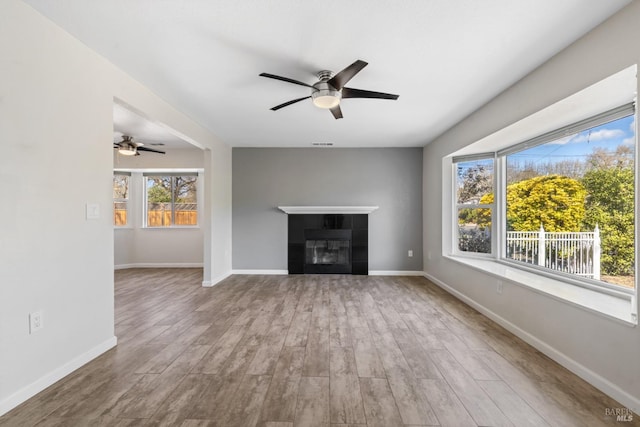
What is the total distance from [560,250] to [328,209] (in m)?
3.38

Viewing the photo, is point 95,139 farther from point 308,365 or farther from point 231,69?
point 308,365

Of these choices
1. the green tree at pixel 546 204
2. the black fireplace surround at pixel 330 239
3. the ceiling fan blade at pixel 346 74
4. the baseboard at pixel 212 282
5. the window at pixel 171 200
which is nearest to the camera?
the ceiling fan blade at pixel 346 74

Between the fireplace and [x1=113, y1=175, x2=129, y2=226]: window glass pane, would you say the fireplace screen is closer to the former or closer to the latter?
the fireplace

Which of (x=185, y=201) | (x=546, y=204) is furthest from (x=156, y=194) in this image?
(x=546, y=204)

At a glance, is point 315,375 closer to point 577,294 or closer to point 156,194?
point 577,294

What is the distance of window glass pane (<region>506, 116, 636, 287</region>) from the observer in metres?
2.34

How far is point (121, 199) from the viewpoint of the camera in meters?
6.28

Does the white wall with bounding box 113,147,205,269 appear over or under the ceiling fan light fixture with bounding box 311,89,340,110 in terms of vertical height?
under

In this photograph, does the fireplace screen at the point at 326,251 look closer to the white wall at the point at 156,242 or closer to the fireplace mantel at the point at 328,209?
the fireplace mantel at the point at 328,209

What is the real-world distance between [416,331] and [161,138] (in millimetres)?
5067

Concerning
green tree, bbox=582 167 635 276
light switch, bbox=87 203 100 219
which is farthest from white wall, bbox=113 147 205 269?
green tree, bbox=582 167 635 276

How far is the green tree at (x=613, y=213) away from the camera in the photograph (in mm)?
2289

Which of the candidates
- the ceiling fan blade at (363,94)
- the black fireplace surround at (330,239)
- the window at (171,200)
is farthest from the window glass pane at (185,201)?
the ceiling fan blade at (363,94)

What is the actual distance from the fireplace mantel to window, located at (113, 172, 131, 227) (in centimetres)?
352
